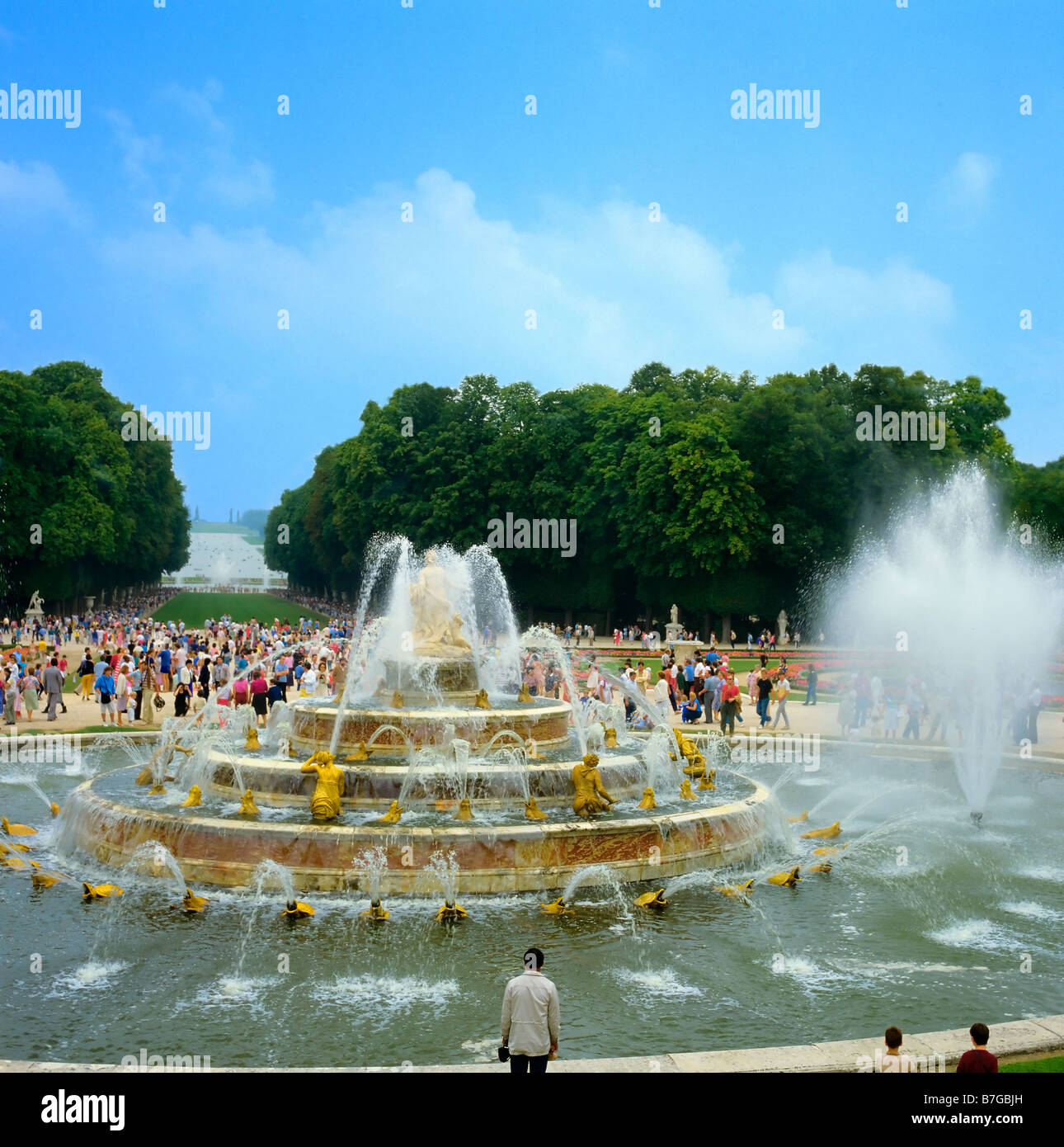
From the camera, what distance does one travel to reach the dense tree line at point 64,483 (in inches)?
2640

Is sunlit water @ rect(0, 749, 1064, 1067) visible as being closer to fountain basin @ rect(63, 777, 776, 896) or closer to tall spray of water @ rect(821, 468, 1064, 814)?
fountain basin @ rect(63, 777, 776, 896)

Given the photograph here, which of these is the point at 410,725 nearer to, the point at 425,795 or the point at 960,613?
the point at 425,795

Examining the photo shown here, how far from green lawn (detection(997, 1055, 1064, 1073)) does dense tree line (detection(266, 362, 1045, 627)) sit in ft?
180

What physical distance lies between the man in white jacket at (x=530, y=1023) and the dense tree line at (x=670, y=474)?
56.2m

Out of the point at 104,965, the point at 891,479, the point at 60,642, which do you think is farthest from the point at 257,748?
the point at 891,479

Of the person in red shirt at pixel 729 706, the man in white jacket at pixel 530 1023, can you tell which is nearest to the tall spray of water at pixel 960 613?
the person in red shirt at pixel 729 706

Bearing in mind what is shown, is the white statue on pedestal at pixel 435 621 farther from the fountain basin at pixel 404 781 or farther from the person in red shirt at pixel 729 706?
the person in red shirt at pixel 729 706

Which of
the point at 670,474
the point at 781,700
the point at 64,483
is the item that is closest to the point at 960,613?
the point at 781,700

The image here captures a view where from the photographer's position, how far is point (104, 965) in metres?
11.5

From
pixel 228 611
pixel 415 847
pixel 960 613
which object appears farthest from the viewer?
pixel 228 611

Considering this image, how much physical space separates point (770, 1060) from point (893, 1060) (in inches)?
57.4

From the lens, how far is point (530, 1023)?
7.70 meters

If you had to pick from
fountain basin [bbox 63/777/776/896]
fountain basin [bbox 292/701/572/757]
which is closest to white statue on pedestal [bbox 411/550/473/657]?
fountain basin [bbox 292/701/572/757]

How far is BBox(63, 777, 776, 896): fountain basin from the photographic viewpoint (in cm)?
1411
